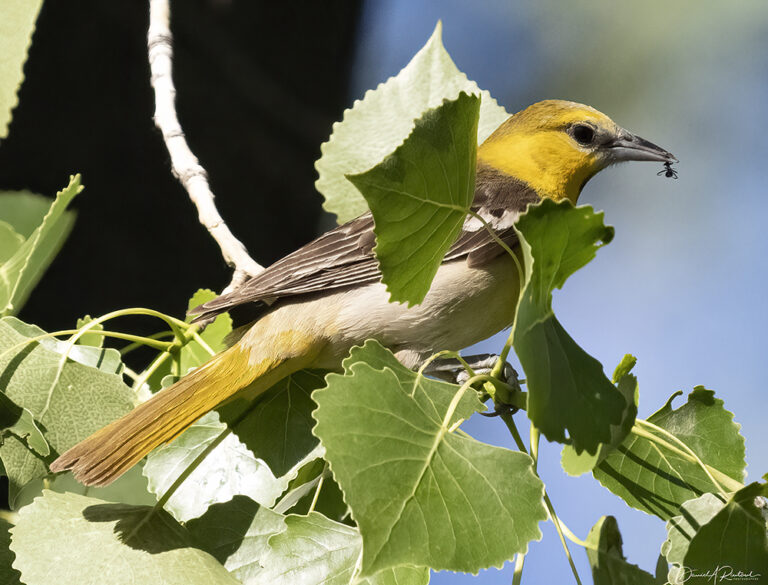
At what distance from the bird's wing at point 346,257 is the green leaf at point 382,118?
4.1 inches

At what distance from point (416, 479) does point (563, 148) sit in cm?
112

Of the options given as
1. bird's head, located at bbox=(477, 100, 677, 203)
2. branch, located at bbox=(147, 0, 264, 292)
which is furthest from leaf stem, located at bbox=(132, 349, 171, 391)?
bird's head, located at bbox=(477, 100, 677, 203)

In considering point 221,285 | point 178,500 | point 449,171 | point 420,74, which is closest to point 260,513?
point 178,500

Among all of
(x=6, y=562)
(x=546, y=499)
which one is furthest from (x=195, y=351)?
(x=546, y=499)

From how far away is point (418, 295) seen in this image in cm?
87

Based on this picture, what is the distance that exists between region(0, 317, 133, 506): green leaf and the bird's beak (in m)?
1.12

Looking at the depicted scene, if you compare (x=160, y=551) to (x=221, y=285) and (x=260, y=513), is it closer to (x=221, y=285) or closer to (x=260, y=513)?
(x=260, y=513)

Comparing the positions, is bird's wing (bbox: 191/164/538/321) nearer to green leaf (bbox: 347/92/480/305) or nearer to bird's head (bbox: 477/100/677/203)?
bird's head (bbox: 477/100/677/203)

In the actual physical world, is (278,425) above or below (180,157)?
below

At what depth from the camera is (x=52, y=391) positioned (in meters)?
1.09

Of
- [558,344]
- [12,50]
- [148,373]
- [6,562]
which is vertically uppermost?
[12,50]

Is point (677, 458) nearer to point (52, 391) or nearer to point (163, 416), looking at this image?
A: point (163, 416)

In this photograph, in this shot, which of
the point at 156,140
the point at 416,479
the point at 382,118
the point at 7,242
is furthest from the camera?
the point at 156,140

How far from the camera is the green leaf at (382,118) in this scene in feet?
5.00
